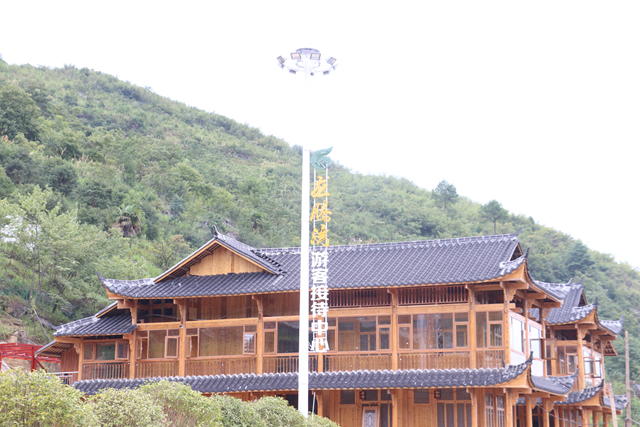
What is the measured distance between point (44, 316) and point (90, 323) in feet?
28.3

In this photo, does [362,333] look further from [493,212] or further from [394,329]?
[493,212]

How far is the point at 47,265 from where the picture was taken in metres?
31.1

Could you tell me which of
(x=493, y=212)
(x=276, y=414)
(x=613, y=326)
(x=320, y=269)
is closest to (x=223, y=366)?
(x=320, y=269)

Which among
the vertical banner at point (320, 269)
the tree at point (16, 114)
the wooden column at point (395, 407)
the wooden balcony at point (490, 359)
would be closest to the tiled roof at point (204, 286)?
the vertical banner at point (320, 269)

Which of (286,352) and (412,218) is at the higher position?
(412,218)

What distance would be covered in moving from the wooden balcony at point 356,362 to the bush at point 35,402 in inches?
521

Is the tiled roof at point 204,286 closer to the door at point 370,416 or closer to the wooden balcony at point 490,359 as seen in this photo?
the door at point 370,416

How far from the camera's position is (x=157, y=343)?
895 inches

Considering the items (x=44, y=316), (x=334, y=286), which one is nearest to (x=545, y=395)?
(x=334, y=286)

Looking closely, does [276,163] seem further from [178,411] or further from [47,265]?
[178,411]

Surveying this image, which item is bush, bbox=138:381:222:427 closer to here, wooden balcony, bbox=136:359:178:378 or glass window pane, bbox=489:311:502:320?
glass window pane, bbox=489:311:502:320

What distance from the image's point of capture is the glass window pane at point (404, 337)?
20797 millimetres

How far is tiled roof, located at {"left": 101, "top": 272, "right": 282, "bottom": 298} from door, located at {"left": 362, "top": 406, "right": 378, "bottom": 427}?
4249mm

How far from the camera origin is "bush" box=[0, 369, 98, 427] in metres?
7.97
